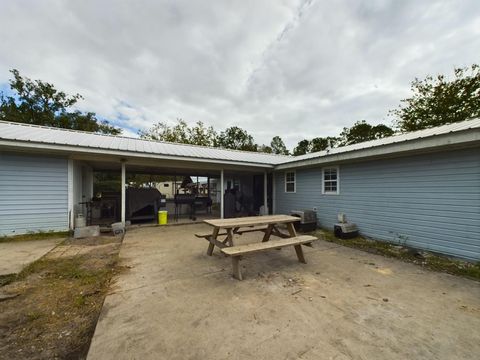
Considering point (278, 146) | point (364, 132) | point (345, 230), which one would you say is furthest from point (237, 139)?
point (345, 230)

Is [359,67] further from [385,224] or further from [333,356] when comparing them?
[333,356]

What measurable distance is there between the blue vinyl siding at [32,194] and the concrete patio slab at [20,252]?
0.72m

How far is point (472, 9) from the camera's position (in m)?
6.46

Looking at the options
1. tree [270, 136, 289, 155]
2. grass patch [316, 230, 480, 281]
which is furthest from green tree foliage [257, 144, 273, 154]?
grass patch [316, 230, 480, 281]

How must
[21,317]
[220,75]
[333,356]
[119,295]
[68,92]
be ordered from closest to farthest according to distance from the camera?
[333,356] → [21,317] → [119,295] → [220,75] → [68,92]

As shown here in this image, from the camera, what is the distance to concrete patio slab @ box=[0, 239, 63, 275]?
3.38m

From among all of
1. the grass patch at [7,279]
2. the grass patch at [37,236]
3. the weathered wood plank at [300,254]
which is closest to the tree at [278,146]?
the grass patch at [37,236]

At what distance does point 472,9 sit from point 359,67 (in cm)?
348

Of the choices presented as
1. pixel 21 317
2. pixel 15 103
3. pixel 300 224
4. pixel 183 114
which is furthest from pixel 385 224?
pixel 15 103

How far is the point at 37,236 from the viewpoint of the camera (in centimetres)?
535

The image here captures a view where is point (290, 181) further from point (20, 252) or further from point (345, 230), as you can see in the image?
point (20, 252)

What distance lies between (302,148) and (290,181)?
84.1 feet

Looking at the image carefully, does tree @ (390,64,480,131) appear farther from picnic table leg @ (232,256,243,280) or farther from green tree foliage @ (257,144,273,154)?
picnic table leg @ (232,256,243,280)

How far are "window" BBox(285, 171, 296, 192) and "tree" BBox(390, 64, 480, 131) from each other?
1559 centimetres
